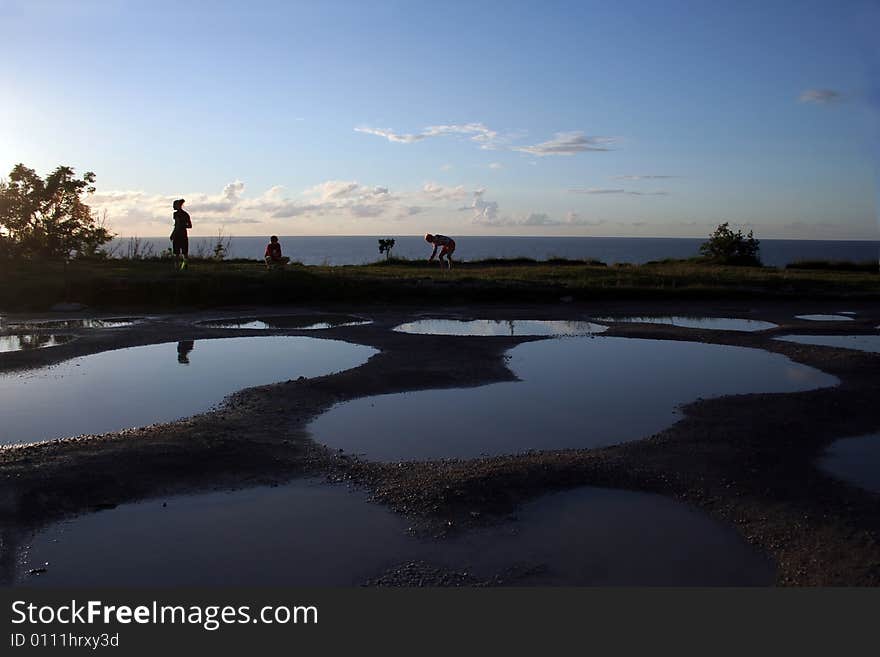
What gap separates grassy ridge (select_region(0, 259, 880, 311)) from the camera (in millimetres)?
21469

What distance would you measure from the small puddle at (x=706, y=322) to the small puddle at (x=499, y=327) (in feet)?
4.73

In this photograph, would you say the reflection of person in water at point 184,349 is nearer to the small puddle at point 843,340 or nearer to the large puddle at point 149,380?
the large puddle at point 149,380

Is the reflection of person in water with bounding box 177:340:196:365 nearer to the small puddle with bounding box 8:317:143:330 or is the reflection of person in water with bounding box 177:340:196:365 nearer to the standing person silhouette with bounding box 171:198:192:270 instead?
the small puddle with bounding box 8:317:143:330

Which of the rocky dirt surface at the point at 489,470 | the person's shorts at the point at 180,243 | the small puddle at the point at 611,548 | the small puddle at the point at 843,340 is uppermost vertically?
the person's shorts at the point at 180,243

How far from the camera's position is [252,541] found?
6.12 metres

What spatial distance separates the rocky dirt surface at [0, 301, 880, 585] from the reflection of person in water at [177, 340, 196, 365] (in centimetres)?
337

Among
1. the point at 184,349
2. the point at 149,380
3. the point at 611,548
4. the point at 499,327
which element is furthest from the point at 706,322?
the point at 611,548

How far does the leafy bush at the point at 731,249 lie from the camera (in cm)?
3866

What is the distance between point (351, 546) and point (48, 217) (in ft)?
86.5

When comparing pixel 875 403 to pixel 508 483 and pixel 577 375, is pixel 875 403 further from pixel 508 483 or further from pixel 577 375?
pixel 508 483

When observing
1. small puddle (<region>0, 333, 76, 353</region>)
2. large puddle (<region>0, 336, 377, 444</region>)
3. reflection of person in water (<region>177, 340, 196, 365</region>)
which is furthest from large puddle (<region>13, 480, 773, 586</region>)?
small puddle (<region>0, 333, 76, 353</region>)

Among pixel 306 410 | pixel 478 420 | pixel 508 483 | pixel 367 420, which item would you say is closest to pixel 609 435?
pixel 478 420

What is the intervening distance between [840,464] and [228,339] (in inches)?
454

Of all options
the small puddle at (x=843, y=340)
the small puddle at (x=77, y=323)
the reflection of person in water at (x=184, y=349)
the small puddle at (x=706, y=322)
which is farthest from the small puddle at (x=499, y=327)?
the small puddle at (x=77, y=323)
